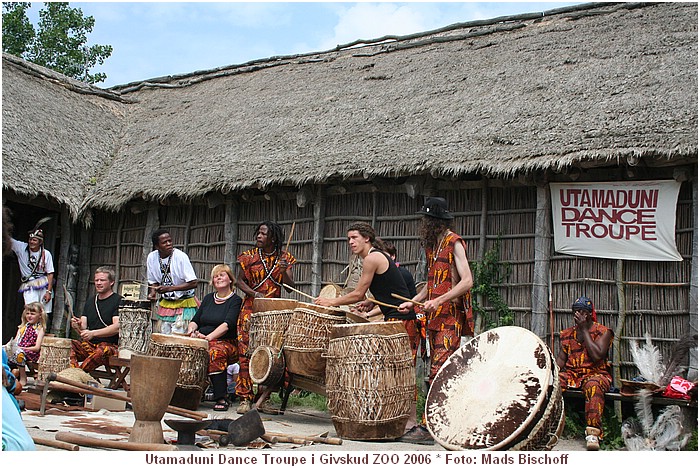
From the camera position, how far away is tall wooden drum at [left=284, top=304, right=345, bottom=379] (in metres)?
6.30

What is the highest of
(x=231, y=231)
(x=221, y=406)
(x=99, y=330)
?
(x=231, y=231)

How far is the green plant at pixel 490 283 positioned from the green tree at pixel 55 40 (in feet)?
Answer: 71.0

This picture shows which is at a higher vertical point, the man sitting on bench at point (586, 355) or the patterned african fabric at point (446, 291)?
the patterned african fabric at point (446, 291)

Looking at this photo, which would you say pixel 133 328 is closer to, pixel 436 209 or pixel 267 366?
pixel 267 366

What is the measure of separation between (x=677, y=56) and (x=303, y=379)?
5.20m

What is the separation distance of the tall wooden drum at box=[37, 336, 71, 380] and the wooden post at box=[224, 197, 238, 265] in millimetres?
2962

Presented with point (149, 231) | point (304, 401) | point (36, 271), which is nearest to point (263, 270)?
point (304, 401)

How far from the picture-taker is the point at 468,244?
331 inches

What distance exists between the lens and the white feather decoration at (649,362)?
22.0 ft

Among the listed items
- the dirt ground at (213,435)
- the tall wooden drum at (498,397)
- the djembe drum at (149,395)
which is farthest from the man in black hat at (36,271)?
the tall wooden drum at (498,397)

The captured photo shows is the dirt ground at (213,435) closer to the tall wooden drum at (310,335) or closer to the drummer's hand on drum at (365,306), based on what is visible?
the tall wooden drum at (310,335)

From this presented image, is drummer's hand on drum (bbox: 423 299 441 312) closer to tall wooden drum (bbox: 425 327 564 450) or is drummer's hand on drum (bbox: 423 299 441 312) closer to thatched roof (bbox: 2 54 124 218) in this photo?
tall wooden drum (bbox: 425 327 564 450)

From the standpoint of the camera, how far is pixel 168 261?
8.48m

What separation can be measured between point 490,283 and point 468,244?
531 millimetres
